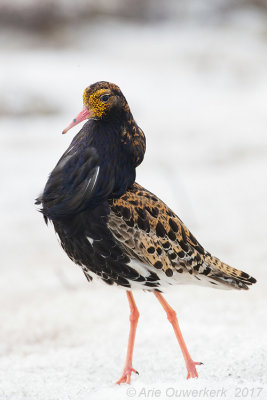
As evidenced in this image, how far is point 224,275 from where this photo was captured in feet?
16.2

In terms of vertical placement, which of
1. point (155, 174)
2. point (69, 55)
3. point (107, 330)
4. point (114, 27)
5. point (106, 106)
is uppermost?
point (114, 27)

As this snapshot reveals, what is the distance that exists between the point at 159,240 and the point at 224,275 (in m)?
0.63

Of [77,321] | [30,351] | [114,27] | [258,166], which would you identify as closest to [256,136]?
[258,166]

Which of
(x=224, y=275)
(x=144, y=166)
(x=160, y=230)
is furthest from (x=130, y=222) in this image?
(x=144, y=166)

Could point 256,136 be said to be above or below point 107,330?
above

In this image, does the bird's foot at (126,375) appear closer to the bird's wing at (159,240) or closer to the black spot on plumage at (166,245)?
the bird's wing at (159,240)

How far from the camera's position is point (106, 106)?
4320 millimetres

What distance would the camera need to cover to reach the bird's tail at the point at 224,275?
16.2 feet

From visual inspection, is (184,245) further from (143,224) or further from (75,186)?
(75,186)

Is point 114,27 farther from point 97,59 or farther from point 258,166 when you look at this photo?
point 258,166

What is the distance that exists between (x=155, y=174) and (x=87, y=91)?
7843 millimetres

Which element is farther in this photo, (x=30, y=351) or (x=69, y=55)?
(x=69, y=55)

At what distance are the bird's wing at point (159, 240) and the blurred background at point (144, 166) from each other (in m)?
0.78

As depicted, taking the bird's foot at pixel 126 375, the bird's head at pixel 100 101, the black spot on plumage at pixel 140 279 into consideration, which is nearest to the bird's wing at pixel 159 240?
the black spot on plumage at pixel 140 279
